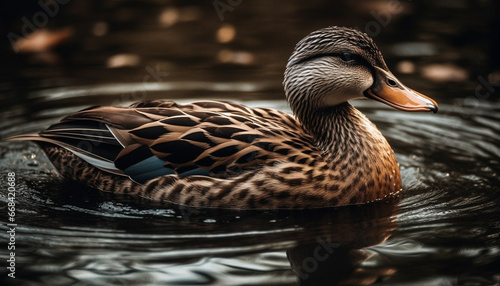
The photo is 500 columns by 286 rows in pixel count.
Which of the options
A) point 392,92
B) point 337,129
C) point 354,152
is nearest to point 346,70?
point 392,92

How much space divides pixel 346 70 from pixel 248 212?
1.62 metres

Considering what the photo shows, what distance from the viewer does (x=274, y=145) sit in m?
7.01

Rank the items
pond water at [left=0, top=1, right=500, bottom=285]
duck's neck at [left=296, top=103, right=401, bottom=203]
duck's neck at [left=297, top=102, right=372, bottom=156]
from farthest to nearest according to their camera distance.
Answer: duck's neck at [left=297, top=102, right=372, bottom=156] < duck's neck at [left=296, top=103, right=401, bottom=203] < pond water at [left=0, top=1, right=500, bottom=285]

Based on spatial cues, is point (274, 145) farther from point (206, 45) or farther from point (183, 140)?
point (206, 45)

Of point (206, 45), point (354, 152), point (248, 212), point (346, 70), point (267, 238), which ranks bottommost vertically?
point (267, 238)

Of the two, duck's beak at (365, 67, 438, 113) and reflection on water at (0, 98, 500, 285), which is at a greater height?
duck's beak at (365, 67, 438, 113)

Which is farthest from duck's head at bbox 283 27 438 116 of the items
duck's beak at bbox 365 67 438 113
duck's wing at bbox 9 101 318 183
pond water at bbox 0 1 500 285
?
pond water at bbox 0 1 500 285

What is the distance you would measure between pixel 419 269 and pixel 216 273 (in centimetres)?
154

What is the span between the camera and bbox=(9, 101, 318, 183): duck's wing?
700 centimetres

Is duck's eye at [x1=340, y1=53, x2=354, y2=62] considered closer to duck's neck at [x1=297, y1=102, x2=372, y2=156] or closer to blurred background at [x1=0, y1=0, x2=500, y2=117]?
duck's neck at [x1=297, y1=102, x2=372, y2=156]

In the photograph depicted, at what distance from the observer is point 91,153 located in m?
7.35

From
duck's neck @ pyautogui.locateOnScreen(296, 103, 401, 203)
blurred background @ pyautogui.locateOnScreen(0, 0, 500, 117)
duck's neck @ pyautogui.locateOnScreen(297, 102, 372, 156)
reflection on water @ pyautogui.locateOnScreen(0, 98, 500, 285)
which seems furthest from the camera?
blurred background @ pyautogui.locateOnScreen(0, 0, 500, 117)

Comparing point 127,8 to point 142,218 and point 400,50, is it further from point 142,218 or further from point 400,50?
point 142,218

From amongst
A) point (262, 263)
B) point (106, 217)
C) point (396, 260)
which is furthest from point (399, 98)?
point (106, 217)
